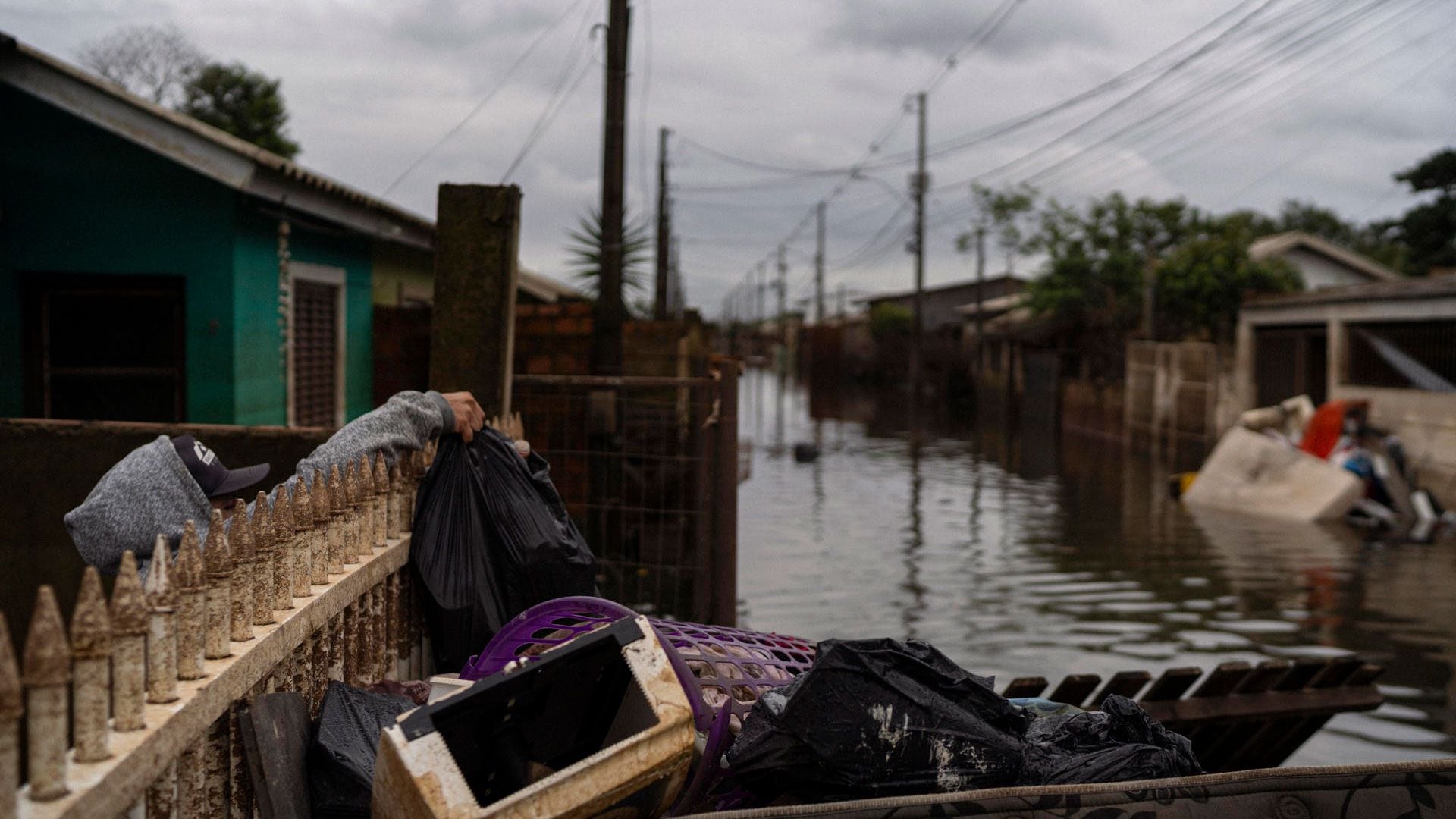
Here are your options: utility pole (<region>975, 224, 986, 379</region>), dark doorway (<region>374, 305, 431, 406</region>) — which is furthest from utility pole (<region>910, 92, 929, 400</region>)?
dark doorway (<region>374, 305, 431, 406</region>)

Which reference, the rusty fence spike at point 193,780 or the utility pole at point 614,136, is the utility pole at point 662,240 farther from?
the rusty fence spike at point 193,780

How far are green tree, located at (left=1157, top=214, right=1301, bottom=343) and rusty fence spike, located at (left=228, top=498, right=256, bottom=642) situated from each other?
83.4ft

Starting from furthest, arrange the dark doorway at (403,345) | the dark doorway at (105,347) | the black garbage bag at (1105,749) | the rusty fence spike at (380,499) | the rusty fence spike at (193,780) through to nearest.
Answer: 1. the dark doorway at (403,345)
2. the dark doorway at (105,347)
3. the rusty fence spike at (380,499)
4. the black garbage bag at (1105,749)
5. the rusty fence spike at (193,780)

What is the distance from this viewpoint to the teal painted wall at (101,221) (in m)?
8.11

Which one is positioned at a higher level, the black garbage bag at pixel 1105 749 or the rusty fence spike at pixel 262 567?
the rusty fence spike at pixel 262 567

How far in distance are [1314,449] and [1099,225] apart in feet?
63.2

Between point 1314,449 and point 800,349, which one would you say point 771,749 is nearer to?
point 1314,449

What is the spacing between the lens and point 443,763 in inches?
91.9

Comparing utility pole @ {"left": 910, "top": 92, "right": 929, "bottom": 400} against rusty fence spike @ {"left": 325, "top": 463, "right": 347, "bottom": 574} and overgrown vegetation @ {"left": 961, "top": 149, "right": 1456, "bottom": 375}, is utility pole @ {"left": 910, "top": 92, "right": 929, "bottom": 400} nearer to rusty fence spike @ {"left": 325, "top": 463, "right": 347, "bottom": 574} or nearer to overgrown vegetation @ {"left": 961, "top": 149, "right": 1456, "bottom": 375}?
overgrown vegetation @ {"left": 961, "top": 149, "right": 1456, "bottom": 375}

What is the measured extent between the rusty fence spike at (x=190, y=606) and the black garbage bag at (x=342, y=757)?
1.55 feet

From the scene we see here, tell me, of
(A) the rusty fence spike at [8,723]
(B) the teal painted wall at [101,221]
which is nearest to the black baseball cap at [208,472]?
(A) the rusty fence spike at [8,723]

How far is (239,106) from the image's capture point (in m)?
24.6

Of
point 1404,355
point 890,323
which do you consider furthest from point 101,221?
point 890,323

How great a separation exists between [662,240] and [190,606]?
28115mm
